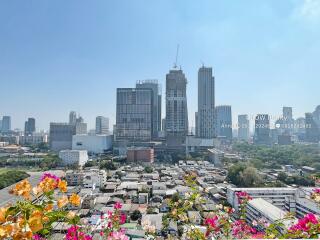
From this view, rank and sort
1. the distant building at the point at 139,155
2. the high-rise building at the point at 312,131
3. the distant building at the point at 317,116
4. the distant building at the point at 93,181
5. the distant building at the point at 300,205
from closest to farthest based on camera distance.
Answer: the distant building at the point at 300,205 < the distant building at the point at 93,181 < the distant building at the point at 139,155 < the high-rise building at the point at 312,131 < the distant building at the point at 317,116

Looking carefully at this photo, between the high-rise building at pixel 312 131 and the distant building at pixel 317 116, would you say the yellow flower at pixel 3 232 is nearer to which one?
the high-rise building at pixel 312 131

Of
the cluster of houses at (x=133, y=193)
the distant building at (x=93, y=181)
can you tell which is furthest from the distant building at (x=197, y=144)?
the distant building at (x=93, y=181)

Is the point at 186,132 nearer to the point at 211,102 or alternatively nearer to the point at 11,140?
the point at 211,102

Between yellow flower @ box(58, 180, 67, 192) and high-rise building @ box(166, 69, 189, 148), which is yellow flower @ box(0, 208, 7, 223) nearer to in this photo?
yellow flower @ box(58, 180, 67, 192)

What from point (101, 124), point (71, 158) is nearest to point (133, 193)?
point (71, 158)

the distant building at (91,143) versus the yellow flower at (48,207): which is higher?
the yellow flower at (48,207)

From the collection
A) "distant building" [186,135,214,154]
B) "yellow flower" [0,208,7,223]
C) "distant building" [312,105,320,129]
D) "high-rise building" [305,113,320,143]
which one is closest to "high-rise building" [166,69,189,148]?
"distant building" [186,135,214,154]
